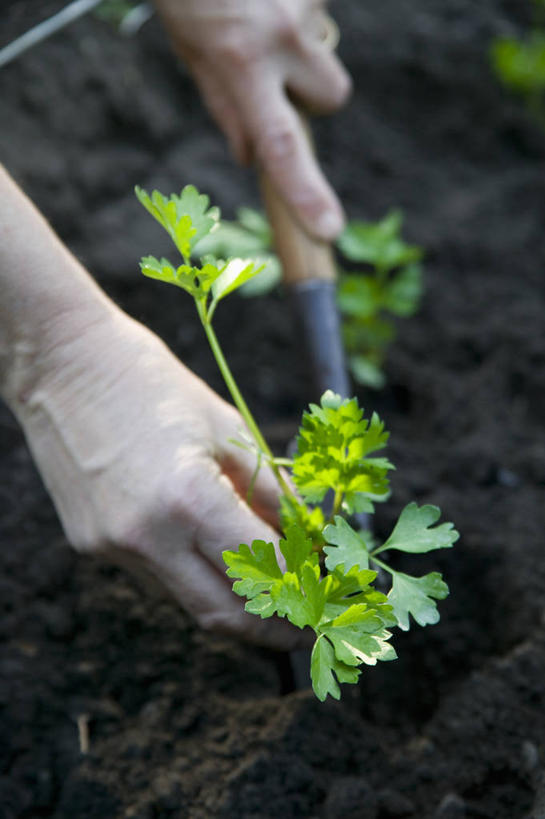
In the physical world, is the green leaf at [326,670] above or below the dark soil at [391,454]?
above

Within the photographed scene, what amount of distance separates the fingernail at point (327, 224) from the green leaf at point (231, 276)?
85cm

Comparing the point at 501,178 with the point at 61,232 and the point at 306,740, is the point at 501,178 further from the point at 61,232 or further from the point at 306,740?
the point at 306,740

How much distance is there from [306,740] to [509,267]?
1853 mm

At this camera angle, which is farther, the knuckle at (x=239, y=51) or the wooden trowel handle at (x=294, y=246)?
the knuckle at (x=239, y=51)

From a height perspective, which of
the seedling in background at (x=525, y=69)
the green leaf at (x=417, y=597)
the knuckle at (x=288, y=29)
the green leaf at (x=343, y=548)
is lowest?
the seedling in background at (x=525, y=69)

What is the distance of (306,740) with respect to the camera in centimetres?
139

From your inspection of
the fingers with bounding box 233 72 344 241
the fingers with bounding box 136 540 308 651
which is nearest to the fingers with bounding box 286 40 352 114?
the fingers with bounding box 233 72 344 241

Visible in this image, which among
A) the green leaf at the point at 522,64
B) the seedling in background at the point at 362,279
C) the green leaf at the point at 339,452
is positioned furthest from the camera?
the green leaf at the point at 522,64

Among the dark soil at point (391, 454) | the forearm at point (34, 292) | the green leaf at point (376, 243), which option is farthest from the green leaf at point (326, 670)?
the green leaf at point (376, 243)

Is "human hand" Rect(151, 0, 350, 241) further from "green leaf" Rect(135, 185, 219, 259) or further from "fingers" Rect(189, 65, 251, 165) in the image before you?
"green leaf" Rect(135, 185, 219, 259)

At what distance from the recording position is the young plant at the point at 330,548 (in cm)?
104

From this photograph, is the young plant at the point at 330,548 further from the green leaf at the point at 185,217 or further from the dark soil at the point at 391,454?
the dark soil at the point at 391,454

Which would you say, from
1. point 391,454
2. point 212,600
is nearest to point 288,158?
point 391,454

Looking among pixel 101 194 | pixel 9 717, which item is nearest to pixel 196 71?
pixel 101 194
